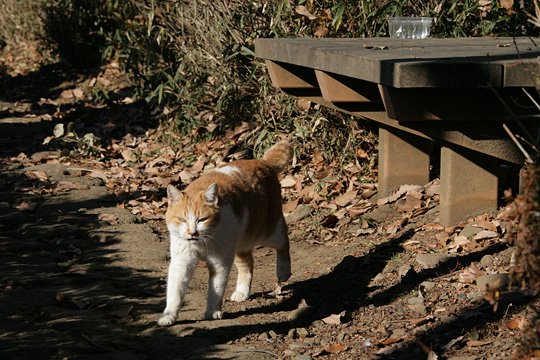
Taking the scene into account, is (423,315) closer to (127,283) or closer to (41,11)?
(127,283)

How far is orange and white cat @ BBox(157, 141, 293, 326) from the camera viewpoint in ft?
15.9

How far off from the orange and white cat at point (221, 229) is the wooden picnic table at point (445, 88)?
0.72 m

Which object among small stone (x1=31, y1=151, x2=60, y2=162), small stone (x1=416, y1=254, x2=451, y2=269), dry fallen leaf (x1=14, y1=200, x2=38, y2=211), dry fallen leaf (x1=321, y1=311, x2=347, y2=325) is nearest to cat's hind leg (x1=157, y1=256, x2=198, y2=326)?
dry fallen leaf (x1=321, y1=311, x2=347, y2=325)

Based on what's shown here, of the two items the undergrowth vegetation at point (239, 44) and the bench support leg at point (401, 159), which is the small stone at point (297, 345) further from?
the undergrowth vegetation at point (239, 44)

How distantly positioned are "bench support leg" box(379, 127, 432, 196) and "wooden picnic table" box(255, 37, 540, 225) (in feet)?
1.90

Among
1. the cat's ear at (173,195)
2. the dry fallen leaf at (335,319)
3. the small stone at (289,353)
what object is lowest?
the small stone at (289,353)

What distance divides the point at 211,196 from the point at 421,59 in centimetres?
132

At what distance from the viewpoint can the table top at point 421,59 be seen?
4.33 metres

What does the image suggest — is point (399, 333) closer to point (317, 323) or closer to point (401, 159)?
point (317, 323)

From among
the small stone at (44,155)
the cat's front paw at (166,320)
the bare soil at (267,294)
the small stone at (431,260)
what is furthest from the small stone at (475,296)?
the small stone at (44,155)

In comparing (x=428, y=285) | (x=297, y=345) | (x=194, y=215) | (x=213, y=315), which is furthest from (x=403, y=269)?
(x=194, y=215)

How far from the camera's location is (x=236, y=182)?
532 centimetres

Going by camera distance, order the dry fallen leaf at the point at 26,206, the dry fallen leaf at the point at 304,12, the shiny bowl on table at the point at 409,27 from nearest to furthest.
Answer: the shiny bowl on table at the point at 409,27 < the dry fallen leaf at the point at 304,12 < the dry fallen leaf at the point at 26,206

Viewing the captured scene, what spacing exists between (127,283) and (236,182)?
3.15 ft
